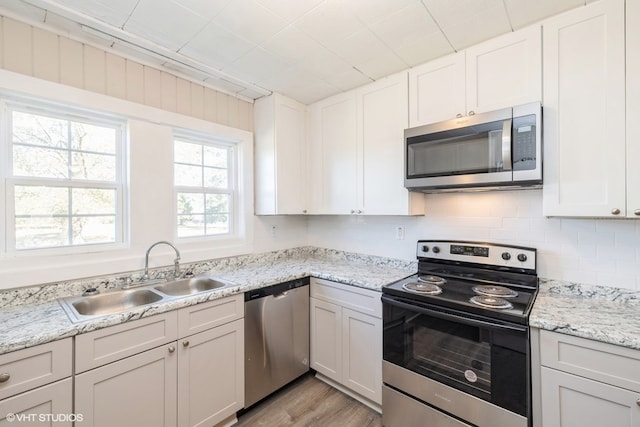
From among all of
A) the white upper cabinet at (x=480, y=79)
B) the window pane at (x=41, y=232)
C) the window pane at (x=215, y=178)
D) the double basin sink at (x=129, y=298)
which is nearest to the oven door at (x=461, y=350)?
the double basin sink at (x=129, y=298)

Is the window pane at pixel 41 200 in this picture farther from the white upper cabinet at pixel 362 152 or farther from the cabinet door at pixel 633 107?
the cabinet door at pixel 633 107

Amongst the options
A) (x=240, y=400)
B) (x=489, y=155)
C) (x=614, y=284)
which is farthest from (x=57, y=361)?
(x=614, y=284)

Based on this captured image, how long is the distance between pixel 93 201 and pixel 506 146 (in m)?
2.62

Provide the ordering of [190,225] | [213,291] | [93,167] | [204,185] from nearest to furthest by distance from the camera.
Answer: [213,291], [93,167], [190,225], [204,185]

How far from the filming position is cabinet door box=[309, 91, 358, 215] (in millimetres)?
2492

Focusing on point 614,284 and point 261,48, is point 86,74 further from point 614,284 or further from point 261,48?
point 614,284

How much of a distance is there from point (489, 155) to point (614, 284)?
3.27 feet

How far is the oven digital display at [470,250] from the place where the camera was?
1.99 m

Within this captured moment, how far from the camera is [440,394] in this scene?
5.29ft

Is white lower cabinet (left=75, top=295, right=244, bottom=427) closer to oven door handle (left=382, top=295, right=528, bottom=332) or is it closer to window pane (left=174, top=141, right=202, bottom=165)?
oven door handle (left=382, top=295, right=528, bottom=332)

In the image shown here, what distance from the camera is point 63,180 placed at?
71.6 inches

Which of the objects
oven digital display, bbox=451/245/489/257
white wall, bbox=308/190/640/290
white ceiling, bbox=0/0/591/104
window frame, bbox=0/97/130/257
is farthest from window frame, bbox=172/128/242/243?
oven digital display, bbox=451/245/489/257

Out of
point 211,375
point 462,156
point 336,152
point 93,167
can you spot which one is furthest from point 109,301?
point 462,156

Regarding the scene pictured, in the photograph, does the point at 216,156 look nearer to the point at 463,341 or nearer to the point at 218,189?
the point at 218,189
